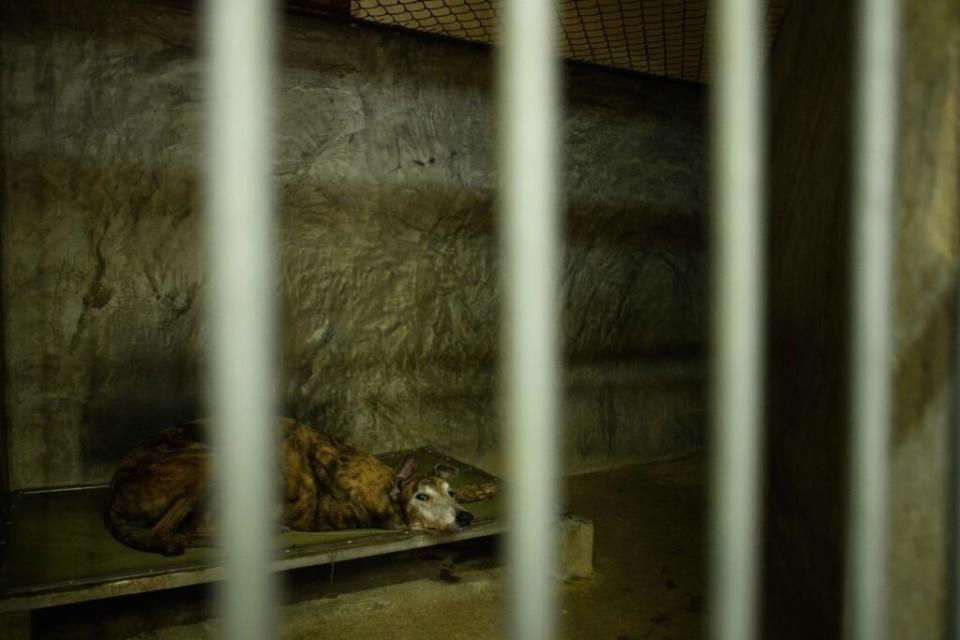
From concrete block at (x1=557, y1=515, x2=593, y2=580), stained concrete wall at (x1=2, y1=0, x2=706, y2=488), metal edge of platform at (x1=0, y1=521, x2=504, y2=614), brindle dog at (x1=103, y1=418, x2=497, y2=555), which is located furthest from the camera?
stained concrete wall at (x1=2, y1=0, x2=706, y2=488)

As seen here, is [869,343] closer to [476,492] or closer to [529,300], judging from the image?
[529,300]

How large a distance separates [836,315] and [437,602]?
2405 millimetres

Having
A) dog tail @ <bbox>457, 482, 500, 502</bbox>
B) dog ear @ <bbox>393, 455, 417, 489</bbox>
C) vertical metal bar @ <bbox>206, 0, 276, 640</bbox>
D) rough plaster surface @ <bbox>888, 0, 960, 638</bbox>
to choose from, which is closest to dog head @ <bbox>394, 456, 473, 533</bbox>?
dog ear @ <bbox>393, 455, 417, 489</bbox>

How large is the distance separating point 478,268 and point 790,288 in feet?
11.2

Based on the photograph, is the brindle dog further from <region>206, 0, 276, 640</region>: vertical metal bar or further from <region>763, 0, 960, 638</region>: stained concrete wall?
<region>206, 0, 276, 640</region>: vertical metal bar

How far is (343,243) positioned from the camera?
4.63 m

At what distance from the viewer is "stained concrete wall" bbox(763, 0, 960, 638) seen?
1.06 metres

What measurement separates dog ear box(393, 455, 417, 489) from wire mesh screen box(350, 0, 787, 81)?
7.76ft

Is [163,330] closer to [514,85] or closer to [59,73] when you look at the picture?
[59,73]

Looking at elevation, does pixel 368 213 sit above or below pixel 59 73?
below

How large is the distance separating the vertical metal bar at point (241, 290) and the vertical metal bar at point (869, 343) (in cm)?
76

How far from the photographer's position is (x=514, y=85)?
820 millimetres

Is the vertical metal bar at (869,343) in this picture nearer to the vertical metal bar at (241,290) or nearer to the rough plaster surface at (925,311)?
the rough plaster surface at (925,311)

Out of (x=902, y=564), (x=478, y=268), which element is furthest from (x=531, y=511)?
(x=478, y=268)
